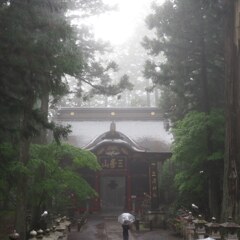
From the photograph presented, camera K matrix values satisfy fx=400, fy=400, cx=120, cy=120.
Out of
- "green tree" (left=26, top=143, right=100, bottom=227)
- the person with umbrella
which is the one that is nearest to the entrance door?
"green tree" (left=26, top=143, right=100, bottom=227)

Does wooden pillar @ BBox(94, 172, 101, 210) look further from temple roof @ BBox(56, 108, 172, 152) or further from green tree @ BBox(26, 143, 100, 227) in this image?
green tree @ BBox(26, 143, 100, 227)

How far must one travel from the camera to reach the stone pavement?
16109 mm

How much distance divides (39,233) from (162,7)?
11652 mm

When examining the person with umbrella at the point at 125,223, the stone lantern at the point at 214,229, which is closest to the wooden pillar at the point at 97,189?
the person with umbrella at the point at 125,223

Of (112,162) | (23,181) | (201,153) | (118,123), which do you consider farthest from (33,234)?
(118,123)

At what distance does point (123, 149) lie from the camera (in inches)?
950

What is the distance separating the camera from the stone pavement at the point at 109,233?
16.1m

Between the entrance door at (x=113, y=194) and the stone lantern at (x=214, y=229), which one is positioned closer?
the stone lantern at (x=214, y=229)

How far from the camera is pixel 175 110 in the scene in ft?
65.9

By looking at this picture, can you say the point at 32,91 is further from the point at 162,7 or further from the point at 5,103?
the point at 162,7

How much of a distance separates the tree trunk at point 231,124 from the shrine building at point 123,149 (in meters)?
8.59

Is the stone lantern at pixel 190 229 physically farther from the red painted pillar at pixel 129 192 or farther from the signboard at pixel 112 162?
the signboard at pixel 112 162

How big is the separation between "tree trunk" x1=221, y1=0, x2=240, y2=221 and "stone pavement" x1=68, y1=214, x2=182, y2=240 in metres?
3.35

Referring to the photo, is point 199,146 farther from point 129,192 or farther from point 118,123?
point 118,123
